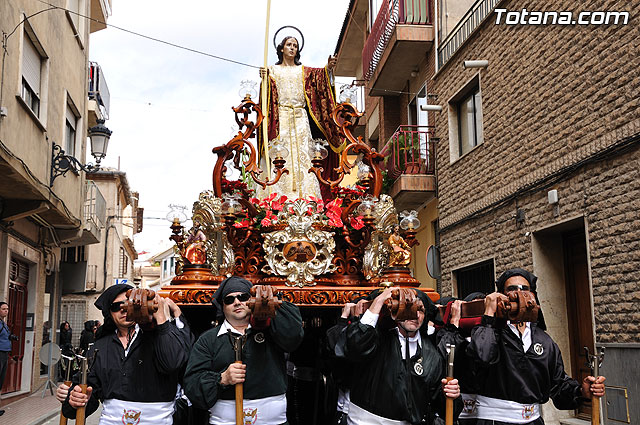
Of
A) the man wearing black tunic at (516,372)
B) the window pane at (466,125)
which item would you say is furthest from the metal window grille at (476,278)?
the man wearing black tunic at (516,372)

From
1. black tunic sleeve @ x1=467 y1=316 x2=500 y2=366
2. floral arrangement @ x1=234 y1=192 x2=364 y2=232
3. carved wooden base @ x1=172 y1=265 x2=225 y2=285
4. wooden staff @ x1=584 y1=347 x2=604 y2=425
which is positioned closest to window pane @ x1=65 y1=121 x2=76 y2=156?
floral arrangement @ x1=234 y1=192 x2=364 y2=232

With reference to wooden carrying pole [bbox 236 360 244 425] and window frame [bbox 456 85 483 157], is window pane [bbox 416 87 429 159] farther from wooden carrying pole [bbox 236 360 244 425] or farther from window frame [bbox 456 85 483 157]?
wooden carrying pole [bbox 236 360 244 425]

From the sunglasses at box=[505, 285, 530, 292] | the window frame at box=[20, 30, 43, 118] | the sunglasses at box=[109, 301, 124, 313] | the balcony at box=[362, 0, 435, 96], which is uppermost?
the balcony at box=[362, 0, 435, 96]

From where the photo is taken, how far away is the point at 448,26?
1392 centimetres

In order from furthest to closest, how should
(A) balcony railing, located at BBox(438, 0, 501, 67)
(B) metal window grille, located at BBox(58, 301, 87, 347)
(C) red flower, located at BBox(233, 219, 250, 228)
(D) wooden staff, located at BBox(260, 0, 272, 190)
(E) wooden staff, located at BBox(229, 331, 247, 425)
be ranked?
(B) metal window grille, located at BBox(58, 301, 87, 347) → (A) balcony railing, located at BBox(438, 0, 501, 67) → (D) wooden staff, located at BBox(260, 0, 272, 190) → (C) red flower, located at BBox(233, 219, 250, 228) → (E) wooden staff, located at BBox(229, 331, 247, 425)

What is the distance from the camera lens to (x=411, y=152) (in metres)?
14.1

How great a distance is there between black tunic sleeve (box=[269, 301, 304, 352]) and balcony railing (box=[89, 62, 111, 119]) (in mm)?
16241

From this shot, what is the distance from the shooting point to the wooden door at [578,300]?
9344 millimetres

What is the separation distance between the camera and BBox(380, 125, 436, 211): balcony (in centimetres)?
1406

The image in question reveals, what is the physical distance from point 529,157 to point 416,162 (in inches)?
171

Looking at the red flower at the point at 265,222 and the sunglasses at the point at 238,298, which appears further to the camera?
the red flower at the point at 265,222

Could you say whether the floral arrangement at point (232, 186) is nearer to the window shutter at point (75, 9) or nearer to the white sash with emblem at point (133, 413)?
the white sash with emblem at point (133, 413)

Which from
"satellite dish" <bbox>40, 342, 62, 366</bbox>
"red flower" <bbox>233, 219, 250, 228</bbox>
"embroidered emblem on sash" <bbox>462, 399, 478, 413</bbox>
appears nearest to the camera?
"embroidered emblem on sash" <bbox>462, 399, 478, 413</bbox>

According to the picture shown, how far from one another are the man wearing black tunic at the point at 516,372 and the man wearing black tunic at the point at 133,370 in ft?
5.86
